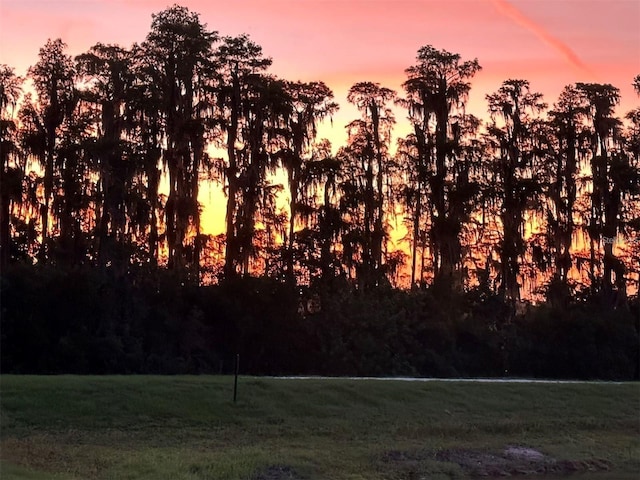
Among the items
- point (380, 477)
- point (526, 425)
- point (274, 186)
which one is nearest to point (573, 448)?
point (526, 425)

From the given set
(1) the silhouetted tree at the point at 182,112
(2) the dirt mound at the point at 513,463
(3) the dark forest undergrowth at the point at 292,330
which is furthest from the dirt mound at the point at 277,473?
(1) the silhouetted tree at the point at 182,112

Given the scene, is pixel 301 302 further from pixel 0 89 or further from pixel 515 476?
pixel 515 476

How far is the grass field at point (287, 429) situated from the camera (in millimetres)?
17516

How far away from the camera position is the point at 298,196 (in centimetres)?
4278

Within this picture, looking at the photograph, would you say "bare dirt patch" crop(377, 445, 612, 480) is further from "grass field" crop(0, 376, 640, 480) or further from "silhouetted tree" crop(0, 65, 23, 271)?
"silhouetted tree" crop(0, 65, 23, 271)

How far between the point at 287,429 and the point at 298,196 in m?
22.7

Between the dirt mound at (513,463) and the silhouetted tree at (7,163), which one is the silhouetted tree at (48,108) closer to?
the silhouetted tree at (7,163)

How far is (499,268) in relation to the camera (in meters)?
45.9

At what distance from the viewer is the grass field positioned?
57.5ft

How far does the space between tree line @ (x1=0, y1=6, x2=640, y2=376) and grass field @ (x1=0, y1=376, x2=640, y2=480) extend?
1087 cm

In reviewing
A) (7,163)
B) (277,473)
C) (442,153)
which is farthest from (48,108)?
(277,473)

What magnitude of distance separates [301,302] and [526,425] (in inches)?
681

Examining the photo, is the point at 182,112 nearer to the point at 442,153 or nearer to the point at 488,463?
the point at 442,153

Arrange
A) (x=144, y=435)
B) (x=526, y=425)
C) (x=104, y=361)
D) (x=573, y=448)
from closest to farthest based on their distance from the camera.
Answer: (x=144, y=435) → (x=573, y=448) → (x=526, y=425) → (x=104, y=361)
